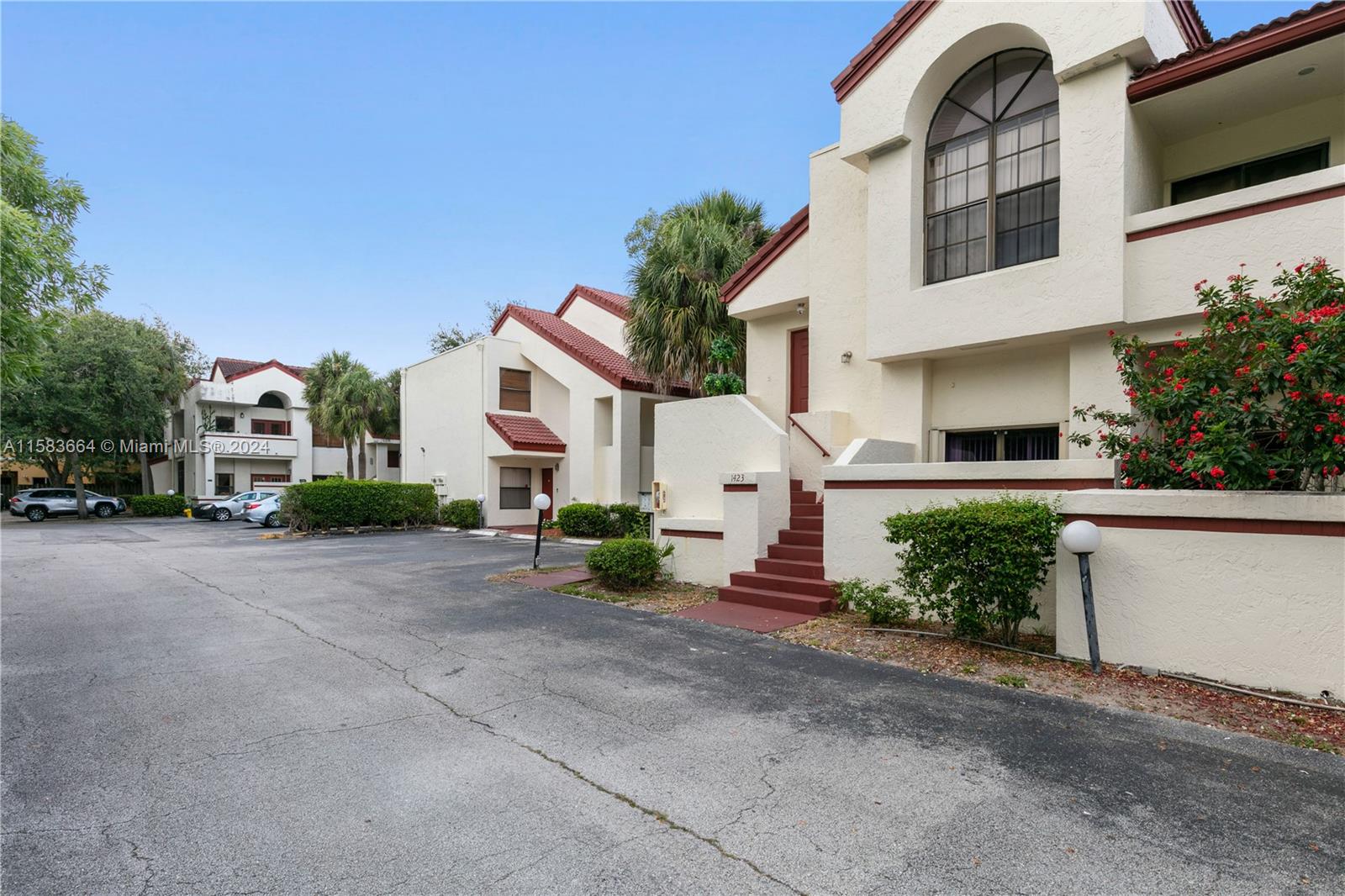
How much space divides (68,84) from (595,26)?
8890mm

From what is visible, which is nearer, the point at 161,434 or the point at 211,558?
the point at 211,558

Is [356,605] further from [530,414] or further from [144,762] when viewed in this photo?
[530,414]

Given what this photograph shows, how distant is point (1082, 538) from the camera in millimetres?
5836

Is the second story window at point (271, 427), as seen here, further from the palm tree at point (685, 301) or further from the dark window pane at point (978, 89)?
the dark window pane at point (978, 89)

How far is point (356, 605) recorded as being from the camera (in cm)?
938

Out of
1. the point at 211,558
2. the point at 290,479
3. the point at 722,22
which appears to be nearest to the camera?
the point at 722,22

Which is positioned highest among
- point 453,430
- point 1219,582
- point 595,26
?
point 595,26

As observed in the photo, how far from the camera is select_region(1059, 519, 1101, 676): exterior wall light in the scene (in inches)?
230

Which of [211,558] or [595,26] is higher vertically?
[595,26]

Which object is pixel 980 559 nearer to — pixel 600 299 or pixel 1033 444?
pixel 1033 444


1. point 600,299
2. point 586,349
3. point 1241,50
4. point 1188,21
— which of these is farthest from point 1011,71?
point 600,299

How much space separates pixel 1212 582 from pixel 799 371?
7.91 meters

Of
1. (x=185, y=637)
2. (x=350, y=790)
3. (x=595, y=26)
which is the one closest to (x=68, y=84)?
(x=595, y=26)

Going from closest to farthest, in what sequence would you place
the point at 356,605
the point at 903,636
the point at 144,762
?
1. the point at 144,762
2. the point at 903,636
3. the point at 356,605
